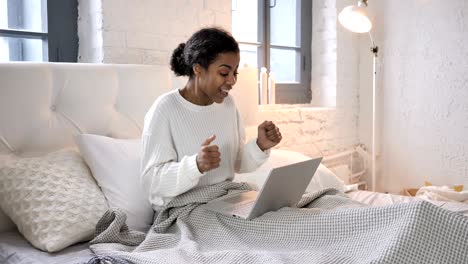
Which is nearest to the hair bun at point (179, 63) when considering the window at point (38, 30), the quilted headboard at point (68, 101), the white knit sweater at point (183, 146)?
the white knit sweater at point (183, 146)

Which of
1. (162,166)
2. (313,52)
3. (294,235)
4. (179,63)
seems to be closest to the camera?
(294,235)

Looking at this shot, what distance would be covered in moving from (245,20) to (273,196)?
1.87 m

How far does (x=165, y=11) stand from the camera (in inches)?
87.2

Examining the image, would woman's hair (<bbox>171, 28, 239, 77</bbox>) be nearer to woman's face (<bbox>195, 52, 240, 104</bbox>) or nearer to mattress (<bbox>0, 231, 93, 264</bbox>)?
woman's face (<bbox>195, 52, 240, 104</bbox>)

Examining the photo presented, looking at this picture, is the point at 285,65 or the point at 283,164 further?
the point at 285,65

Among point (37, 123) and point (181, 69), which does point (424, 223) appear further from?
point (37, 123)

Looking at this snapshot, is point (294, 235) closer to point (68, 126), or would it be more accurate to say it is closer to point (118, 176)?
point (118, 176)

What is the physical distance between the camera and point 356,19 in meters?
2.70

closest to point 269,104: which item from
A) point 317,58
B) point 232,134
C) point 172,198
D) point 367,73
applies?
point 317,58

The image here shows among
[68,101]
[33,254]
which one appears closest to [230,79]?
[68,101]

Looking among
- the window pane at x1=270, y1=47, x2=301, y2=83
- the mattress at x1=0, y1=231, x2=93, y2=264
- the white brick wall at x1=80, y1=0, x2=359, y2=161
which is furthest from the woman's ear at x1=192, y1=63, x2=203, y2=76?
the window pane at x1=270, y1=47, x2=301, y2=83

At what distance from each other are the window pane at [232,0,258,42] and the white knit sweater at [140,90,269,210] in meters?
1.30

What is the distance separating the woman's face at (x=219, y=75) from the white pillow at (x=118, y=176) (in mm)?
322

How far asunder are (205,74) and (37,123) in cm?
54
